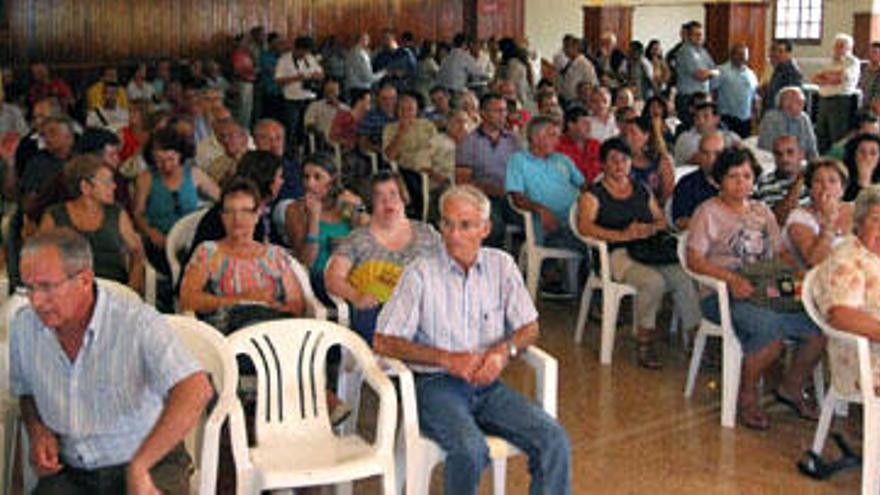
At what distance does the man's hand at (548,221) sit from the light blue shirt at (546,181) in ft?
0.29

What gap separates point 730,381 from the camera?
511 centimetres

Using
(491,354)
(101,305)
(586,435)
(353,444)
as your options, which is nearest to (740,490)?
(586,435)

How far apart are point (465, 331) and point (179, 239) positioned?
6.47 feet

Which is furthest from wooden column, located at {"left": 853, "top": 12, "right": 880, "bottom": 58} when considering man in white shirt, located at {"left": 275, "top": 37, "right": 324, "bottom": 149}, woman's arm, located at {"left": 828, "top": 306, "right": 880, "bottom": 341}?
woman's arm, located at {"left": 828, "top": 306, "right": 880, "bottom": 341}

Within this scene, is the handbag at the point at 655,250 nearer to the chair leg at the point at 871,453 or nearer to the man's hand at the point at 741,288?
the man's hand at the point at 741,288

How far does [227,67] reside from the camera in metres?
16.8

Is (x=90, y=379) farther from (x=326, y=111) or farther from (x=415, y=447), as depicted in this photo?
(x=326, y=111)

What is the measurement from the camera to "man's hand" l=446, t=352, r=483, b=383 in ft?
12.6

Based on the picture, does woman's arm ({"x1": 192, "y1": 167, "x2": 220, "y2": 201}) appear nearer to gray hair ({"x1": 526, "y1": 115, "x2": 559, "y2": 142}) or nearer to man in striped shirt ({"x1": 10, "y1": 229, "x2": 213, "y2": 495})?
gray hair ({"x1": 526, "y1": 115, "x2": 559, "y2": 142})

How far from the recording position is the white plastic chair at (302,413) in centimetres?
358

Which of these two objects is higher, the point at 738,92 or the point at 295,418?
the point at 738,92

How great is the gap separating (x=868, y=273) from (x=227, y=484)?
2.30 m

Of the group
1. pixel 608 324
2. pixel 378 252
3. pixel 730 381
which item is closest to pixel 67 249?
pixel 378 252

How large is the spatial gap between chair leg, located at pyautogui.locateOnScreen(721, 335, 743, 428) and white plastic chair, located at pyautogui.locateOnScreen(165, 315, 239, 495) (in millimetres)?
2299
